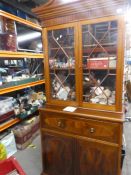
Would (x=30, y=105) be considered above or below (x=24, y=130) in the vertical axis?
above

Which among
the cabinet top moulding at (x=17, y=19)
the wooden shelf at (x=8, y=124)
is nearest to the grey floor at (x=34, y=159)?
the wooden shelf at (x=8, y=124)

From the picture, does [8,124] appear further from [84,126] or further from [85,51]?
[85,51]

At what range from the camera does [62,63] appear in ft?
5.62

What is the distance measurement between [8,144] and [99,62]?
1.70m

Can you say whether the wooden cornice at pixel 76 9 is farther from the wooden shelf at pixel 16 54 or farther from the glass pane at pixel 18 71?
the glass pane at pixel 18 71

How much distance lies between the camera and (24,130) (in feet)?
8.27

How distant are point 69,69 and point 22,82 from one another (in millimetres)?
1146

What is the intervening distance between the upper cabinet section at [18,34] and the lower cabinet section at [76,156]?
1.36 meters

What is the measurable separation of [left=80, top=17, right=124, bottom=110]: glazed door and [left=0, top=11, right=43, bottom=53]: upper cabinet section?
4.03 ft

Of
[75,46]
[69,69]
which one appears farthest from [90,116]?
[75,46]

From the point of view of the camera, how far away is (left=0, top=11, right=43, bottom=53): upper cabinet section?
86.7 inches

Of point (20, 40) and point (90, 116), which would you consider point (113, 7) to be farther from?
point (20, 40)

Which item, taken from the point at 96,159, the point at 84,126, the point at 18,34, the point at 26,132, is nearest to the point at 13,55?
the point at 18,34

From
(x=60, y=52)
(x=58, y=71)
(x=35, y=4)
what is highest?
(x=35, y=4)
